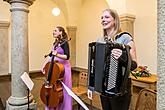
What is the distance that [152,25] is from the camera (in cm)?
421

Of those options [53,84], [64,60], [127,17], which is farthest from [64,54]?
[127,17]

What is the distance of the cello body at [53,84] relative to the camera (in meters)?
2.60

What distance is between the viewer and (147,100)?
1658 mm

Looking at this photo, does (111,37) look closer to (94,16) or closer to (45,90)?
(45,90)

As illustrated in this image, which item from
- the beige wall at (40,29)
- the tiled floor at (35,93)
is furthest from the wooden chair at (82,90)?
the beige wall at (40,29)

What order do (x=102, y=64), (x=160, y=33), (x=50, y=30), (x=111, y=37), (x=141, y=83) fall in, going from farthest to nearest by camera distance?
(x=50, y=30)
(x=141, y=83)
(x=111, y=37)
(x=102, y=64)
(x=160, y=33)

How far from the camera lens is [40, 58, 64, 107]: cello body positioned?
→ 2.60 m

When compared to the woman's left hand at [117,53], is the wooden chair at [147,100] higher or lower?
lower

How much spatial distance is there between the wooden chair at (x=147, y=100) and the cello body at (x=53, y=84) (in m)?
1.22

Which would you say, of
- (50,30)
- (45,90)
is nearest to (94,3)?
(50,30)

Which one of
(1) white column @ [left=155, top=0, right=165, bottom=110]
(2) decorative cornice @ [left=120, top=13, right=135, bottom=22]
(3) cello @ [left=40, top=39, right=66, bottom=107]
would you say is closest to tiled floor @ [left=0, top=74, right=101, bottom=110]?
(3) cello @ [left=40, top=39, right=66, bottom=107]

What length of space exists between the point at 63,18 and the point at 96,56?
506 centimetres

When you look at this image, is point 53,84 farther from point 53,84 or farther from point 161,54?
point 161,54

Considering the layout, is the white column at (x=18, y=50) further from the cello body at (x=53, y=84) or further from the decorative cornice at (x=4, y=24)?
the decorative cornice at (x=4, y=24)
